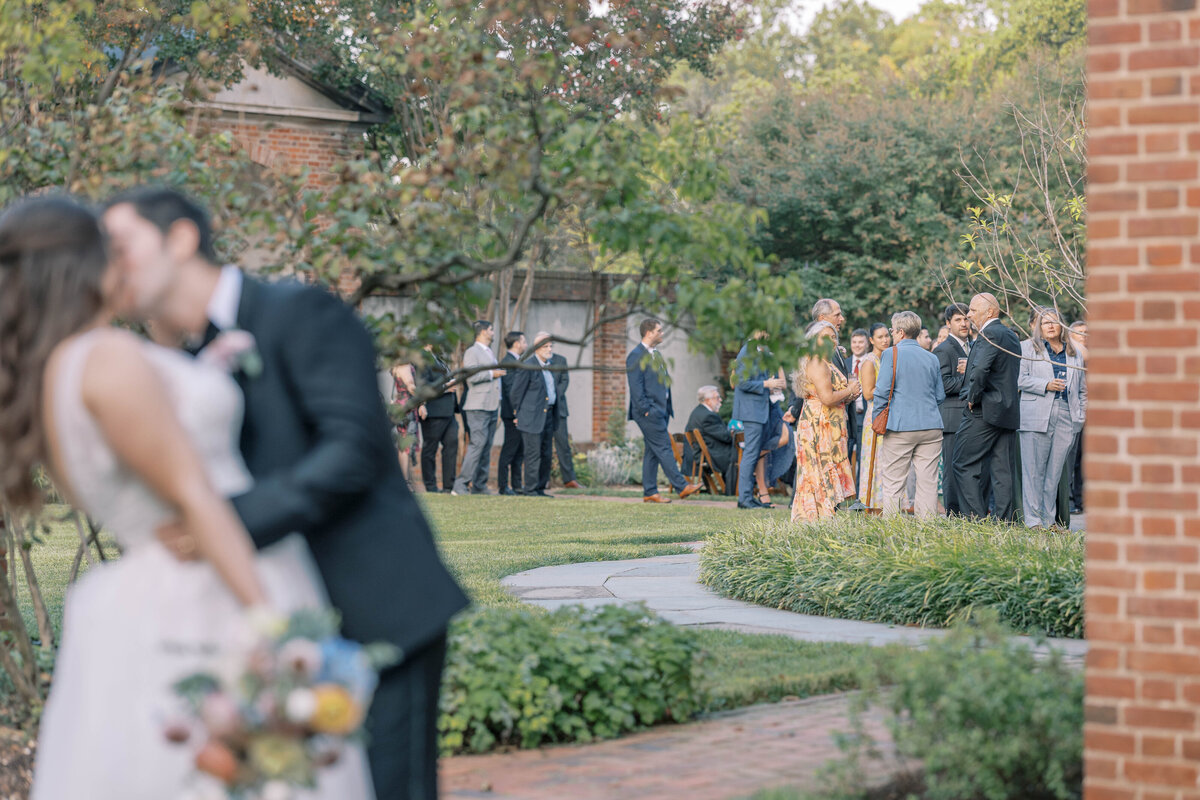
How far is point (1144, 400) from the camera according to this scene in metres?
3.81

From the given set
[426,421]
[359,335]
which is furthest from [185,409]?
[426,421]

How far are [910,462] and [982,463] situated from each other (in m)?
0.66

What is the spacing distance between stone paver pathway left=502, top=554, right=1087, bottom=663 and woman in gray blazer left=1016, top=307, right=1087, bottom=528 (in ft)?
10.5

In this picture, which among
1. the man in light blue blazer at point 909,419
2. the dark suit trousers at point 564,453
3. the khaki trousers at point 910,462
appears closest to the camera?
the man in light blue blazer at point 909,419

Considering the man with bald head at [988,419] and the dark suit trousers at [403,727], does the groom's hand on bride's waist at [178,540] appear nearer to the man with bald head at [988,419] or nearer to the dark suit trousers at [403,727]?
the dark suit trousers at [403,727]

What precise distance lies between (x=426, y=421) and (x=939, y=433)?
7.83 metres

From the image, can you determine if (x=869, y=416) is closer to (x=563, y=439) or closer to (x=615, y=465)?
(x=563, y=439)

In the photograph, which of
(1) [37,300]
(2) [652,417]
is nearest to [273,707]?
(1) [37,300]

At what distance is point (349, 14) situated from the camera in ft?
65.1

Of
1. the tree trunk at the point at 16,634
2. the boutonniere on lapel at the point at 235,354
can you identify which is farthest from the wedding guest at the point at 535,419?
the boutonniere on lapel at the point at 235,354

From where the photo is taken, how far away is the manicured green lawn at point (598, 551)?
6.21 metres

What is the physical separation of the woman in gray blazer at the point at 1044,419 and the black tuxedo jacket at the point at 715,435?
649 centimetres

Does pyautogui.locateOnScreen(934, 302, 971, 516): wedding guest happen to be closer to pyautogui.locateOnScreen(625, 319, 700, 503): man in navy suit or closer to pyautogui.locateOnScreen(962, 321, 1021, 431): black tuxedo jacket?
pyautogui.locateOnScreen(962, 321, 1021, 431): black tuxedo jacket

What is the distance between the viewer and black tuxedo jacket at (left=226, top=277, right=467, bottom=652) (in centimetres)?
276
